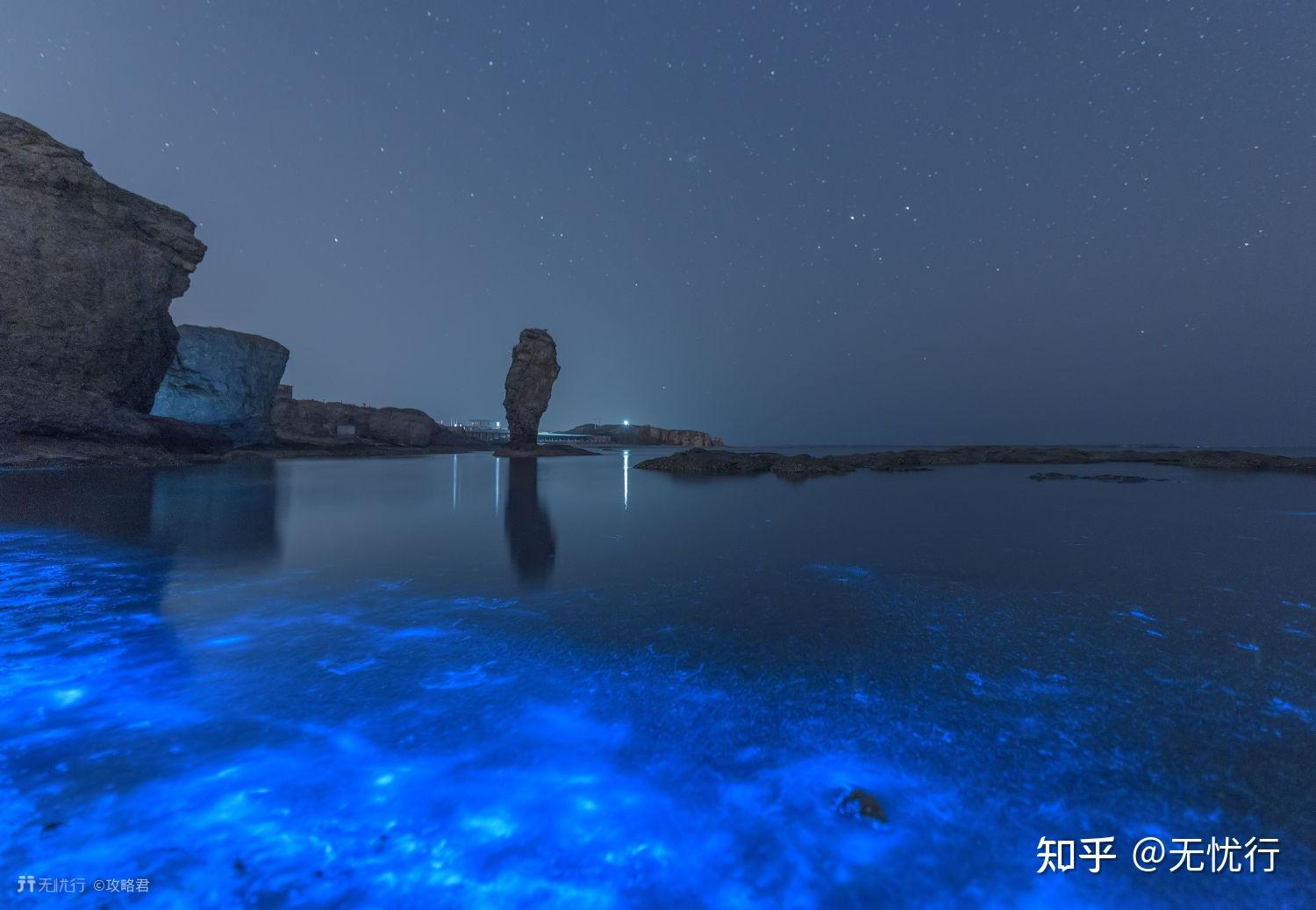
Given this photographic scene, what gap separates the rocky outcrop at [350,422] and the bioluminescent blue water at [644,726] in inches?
2471

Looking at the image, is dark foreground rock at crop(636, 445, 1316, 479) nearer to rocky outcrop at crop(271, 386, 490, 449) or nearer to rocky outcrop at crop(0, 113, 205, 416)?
rocky outcrop at crop(0, 113, 205, 416)

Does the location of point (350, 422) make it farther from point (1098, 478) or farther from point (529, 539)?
point (1098, 478)

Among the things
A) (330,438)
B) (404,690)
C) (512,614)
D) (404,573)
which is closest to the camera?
(404,690)

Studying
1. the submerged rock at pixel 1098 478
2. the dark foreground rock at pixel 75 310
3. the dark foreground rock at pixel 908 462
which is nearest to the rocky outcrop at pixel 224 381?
the dark foreground rock at pixel 75 310

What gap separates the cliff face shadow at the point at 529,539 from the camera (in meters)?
6.34

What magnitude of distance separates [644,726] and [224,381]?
52.7 meters

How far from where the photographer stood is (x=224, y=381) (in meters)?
40.2

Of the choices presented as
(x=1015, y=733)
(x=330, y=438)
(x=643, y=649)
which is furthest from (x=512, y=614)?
(x=330, y=438)

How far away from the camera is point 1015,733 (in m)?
2.78

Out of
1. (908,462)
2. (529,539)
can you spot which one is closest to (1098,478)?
(908,462)

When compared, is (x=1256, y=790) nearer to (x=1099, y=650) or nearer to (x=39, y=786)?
(x=1099, y=650)

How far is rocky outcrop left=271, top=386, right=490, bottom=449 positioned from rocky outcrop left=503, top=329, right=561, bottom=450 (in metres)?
15.9

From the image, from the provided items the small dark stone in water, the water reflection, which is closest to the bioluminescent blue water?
the small dark stone in water

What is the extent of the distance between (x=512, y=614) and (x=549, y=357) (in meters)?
54.3
